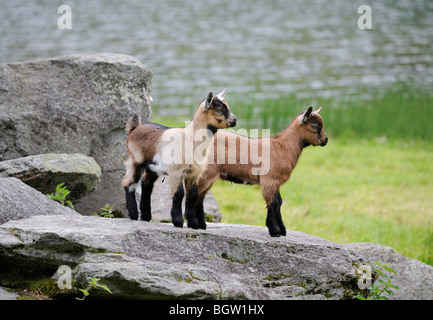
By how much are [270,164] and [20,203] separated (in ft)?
7.77

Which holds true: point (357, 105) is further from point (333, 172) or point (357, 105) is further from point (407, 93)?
point (333, 172)

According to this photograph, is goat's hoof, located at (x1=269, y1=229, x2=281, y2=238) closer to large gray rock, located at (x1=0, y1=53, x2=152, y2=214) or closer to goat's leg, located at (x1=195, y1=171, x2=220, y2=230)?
goat's leg, located at (x1=195, y1=171, x2=220, y2=230)

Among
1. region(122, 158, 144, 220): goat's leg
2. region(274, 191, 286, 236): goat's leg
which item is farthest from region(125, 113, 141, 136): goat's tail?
region(274, 191, 286, 236): goat's leg

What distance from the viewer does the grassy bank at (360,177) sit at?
983 cm

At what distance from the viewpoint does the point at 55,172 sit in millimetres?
6980

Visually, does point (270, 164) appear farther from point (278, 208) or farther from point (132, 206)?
point (132, 206)

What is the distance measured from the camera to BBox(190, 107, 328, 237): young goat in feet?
20.9

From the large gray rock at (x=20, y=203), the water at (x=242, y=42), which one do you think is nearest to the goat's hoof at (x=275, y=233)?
the large gray rock at (x=20, y=203)

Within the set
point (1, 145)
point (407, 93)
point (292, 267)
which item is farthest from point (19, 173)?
point (407, 93)

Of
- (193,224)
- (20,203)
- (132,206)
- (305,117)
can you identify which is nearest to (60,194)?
(20,203)

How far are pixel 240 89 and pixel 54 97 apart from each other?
9.86 metres
